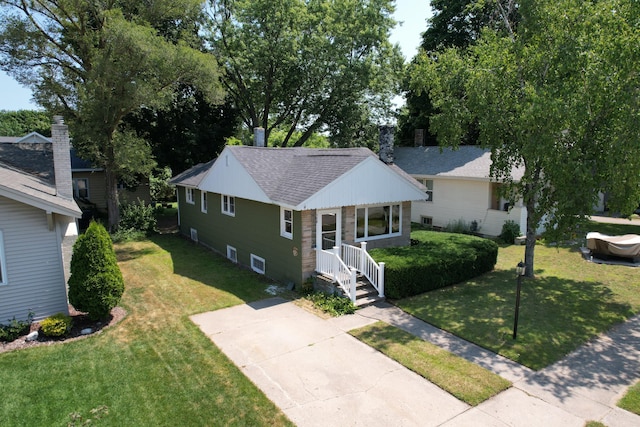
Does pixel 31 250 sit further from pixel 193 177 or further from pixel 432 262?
pixel 193 177

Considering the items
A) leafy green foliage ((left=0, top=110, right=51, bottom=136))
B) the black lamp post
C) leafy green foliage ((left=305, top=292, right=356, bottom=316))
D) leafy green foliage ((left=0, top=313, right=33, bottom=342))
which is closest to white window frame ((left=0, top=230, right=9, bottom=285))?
leafy green foliage ((left=0, top=313, right=33, bottom=342))

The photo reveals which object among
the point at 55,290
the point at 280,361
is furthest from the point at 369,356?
the point at 55,290

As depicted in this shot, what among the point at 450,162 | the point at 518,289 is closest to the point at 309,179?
the point at 518,289

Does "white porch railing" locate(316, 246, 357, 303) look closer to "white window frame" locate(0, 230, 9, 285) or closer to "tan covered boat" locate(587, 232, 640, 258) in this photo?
"white window frame" locate(0, 230, 9, 285)

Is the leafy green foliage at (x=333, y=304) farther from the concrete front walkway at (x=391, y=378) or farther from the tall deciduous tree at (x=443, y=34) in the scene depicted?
the tall deciduous tree at (x=443, y=34)

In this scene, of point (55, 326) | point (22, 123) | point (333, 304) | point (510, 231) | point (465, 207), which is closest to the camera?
point (55, 326)
